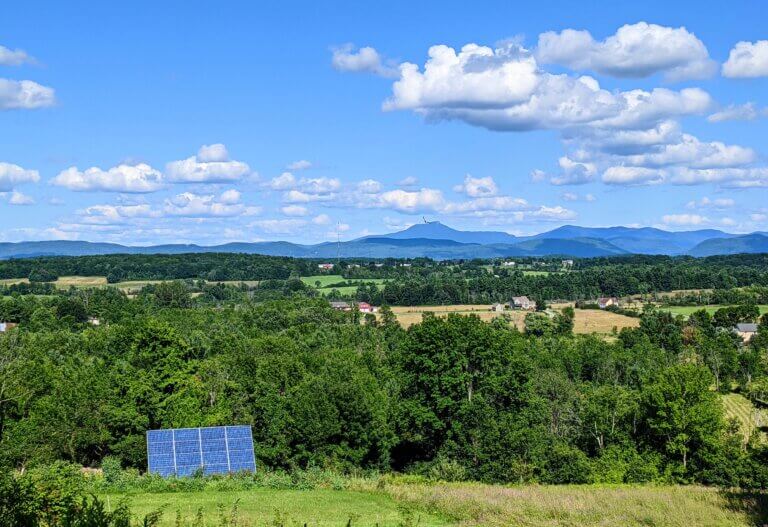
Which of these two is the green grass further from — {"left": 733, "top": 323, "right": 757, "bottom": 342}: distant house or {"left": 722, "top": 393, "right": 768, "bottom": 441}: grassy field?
{"left": 722, "top": 393, "right": 768, "bottom": 441}: grassy field

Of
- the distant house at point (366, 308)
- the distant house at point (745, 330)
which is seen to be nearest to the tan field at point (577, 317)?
the distant house at point (366, 308)

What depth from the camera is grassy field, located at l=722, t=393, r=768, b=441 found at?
59.8 metres

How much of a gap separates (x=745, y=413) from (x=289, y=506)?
191 ft

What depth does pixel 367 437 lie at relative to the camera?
133 ft

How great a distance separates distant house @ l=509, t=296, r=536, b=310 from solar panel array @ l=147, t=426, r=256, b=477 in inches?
5227

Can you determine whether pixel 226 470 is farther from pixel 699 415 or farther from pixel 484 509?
pixel 699 415

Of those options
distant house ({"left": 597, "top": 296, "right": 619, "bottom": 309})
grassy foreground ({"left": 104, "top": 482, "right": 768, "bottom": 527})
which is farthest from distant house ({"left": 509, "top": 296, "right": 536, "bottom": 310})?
grassy foreground ({"left": 104, "top": 482, "right": 768, "bottom": 527})

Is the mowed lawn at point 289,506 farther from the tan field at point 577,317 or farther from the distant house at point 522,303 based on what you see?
the distant house at point 522,303

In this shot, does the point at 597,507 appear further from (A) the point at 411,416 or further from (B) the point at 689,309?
(B) the point at 689,309

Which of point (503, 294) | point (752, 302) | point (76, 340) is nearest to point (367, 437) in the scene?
point (76, 340)

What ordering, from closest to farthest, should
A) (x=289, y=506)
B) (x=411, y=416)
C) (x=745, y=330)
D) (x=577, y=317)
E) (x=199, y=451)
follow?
1. (x=289, y=506)
2. (x=199, y=451)
3. (x=411, y=416)
4. (x=745, y=330)
5. (x=577, y=317)

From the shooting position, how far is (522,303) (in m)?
168

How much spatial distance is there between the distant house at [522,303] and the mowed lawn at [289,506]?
454ft

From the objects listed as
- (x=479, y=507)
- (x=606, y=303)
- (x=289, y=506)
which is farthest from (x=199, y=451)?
(x=606, y=303)
